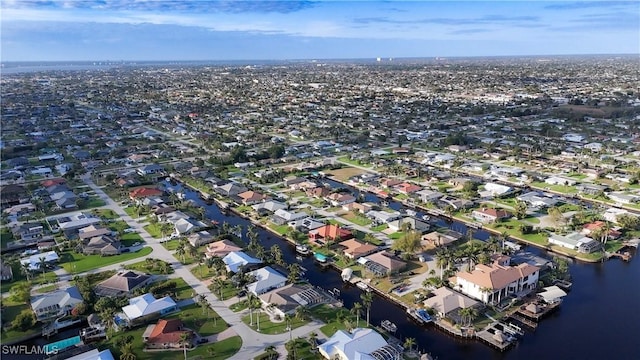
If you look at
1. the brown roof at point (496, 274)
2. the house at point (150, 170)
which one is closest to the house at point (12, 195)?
the house at point (150, 170)

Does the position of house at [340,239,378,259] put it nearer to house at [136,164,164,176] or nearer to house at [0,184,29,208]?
house at [136,164,164,176]

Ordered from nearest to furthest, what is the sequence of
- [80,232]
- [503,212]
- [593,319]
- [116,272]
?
[593,319] → [116,272] → [80,232] → [503,212]

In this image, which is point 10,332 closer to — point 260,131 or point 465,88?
point 260,131

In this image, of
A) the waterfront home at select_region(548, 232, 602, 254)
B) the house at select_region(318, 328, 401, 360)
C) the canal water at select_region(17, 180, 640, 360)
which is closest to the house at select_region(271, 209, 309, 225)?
the canal water at select_region(17, 180, 640, 360)

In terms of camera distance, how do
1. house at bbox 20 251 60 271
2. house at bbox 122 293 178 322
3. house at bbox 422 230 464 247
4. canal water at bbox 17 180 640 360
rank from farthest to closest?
house at bbox 422 230 464 247 → house at bbox 20 251 60 271 → house at bbox 122 293 178 322 → canal water at bbox 17 180 640 360

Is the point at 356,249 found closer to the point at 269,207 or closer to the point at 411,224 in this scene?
the point at 411,224

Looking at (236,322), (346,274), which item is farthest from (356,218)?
(236,322)

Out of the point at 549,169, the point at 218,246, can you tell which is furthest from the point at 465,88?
A: the point at 218,246
